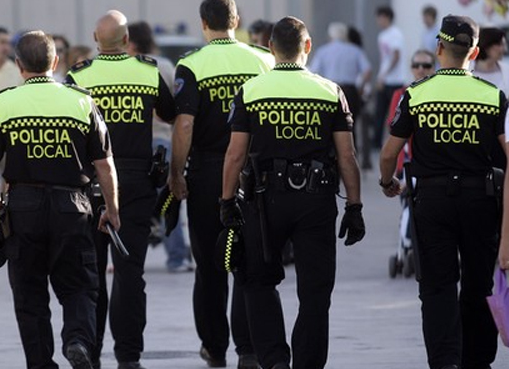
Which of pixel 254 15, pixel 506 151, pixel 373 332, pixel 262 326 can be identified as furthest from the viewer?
pixel 254 15

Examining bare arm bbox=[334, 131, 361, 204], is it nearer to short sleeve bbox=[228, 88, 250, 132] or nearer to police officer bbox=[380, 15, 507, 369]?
police officer bbox=[380, 15, 507, 369]

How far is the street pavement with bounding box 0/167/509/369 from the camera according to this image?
1021 cm

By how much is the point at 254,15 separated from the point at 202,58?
18.3 meters

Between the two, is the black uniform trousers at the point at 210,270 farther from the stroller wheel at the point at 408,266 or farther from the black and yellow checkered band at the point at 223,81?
the stroller wheel at the point at 408,266

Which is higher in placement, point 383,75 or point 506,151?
point 506,151

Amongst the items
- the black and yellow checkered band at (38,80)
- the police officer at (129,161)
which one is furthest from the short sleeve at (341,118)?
the black and yellow checkered band at (38,80)

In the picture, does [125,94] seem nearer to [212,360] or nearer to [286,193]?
[286,193]

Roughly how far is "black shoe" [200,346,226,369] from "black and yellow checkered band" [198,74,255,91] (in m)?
1.49

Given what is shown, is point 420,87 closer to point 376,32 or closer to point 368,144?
point 368,144

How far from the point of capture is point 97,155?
8914mm

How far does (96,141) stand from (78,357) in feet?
3.56

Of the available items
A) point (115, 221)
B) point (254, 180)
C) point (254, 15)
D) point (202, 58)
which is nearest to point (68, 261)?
point (115, 221)

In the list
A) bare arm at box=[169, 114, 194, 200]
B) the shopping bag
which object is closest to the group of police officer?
the shopping bag

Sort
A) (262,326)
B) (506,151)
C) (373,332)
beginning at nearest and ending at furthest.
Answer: (506,151)
(262,326)
(373,332)
